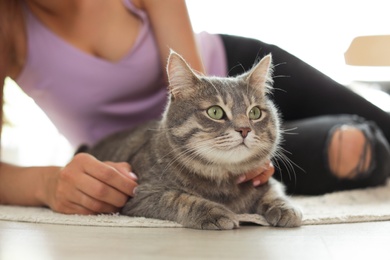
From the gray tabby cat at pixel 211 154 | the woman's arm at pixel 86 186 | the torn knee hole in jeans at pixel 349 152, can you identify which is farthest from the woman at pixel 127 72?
the gray tabby cat at pixel 211 154

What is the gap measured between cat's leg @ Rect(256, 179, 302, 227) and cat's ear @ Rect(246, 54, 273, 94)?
27 cm

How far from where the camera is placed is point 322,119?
191 cm

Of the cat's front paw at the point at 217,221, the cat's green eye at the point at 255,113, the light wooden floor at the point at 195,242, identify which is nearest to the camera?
the light wooden floor at the point at 195,242

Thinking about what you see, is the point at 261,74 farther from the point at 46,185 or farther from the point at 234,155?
the point at 46,185

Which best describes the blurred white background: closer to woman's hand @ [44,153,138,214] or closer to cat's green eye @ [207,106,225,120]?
cat's green eye @ [207,106,225,120]

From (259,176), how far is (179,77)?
0.32 m

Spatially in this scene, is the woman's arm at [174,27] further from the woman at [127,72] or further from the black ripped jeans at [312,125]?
the black ripped jeans at [312,125]

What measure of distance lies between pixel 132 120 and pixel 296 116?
63cm

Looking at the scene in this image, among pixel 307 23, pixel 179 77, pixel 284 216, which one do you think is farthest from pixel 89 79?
pixel 284 216

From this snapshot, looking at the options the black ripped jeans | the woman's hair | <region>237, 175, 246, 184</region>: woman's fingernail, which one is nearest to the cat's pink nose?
<region>237, 175, 246, 184</region>: woman's fingernail

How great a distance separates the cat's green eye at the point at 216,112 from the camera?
1.27 metres

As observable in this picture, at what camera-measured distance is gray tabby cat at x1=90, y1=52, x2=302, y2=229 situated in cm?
124

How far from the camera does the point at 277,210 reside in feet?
4.17

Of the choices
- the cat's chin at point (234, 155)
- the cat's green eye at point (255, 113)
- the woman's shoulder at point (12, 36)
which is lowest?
the cat's chin at point (234, 155)
